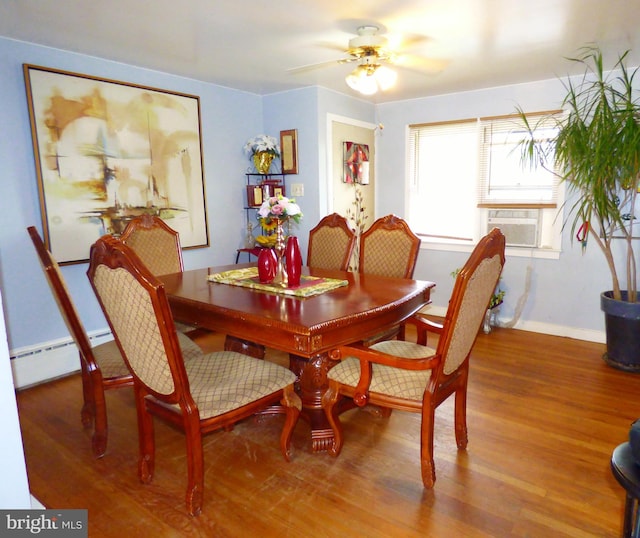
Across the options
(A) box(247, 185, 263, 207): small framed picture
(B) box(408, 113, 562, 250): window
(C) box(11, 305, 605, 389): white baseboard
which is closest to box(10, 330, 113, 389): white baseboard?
(C) box(11, 305, 605, 389): white baseboard

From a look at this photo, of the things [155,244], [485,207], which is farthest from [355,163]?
[155,244]

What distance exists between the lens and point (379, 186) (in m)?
4.82

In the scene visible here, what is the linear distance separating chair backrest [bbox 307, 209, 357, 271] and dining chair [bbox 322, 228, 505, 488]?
1.19 m

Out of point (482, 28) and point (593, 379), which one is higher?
point (482, 28)

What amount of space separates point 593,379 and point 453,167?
230 centimetres

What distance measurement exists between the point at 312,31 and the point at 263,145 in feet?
5.08

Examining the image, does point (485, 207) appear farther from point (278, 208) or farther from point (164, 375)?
point (164, 375)

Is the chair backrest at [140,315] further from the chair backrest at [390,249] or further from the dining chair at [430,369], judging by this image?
the chair backrest at [390,249]

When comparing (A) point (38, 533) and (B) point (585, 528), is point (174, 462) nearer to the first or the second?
(A) point (38, 533)

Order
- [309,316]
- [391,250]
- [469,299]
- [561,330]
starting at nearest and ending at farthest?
[469,299] < [309,316] < [391,250] < [561,330]

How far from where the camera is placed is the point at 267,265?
2463 mm

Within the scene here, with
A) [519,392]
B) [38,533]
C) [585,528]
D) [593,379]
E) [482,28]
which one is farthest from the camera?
[593,379]

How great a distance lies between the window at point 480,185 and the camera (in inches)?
155

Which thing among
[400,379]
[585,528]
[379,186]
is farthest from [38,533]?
[379,186]
